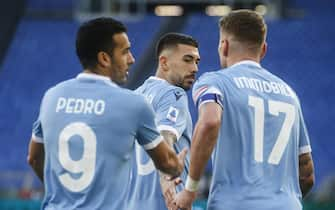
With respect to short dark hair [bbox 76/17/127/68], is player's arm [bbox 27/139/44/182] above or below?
below

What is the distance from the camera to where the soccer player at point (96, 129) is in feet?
18.3

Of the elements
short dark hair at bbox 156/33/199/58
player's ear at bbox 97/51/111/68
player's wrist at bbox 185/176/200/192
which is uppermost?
player's ear at bbox 97/51/111/68

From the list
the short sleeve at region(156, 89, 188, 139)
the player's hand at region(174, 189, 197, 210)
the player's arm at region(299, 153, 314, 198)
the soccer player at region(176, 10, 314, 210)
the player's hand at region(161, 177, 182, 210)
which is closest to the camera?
the soccer player at region(176, 10, 314, 210)

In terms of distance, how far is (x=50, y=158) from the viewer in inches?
224

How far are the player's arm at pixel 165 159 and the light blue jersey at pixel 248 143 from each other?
44 cm

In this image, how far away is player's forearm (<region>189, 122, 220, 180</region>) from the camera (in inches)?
237

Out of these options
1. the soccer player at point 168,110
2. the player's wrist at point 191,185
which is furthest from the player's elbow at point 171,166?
the soccer player at point 168,110

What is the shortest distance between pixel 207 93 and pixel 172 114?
1.62m

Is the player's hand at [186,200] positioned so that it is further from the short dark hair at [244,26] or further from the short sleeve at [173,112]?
the short sleeve at [173,112]

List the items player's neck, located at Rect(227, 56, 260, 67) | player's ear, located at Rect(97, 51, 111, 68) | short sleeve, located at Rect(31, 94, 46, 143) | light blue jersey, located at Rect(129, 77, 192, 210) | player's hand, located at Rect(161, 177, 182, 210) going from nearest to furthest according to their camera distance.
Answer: player's ear, located at Rect(97, 51, 111, 68)
short sleeve, located at Rect(31, 94, 46, 143)
player's neck, located at Rect(227, 56, 260, 67)
player's hand, located at Rect(161, 177, 182, 210)
light blue jersey, located at Rect(129, 77, 192, 210)

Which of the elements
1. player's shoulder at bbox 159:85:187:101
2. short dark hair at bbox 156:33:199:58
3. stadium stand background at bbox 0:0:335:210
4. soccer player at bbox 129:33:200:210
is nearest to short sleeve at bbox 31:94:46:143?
soccer player at bbox 129:33:200:210

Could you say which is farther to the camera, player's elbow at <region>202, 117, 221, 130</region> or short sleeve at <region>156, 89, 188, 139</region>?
short sleeve at <region>156, 89, 188, 139</region>

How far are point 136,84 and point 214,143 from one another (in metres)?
19.3

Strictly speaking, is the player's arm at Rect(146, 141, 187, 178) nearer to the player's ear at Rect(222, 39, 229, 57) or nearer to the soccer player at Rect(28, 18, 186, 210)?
the soccer player at Rect(28, 18, 186, 210)
